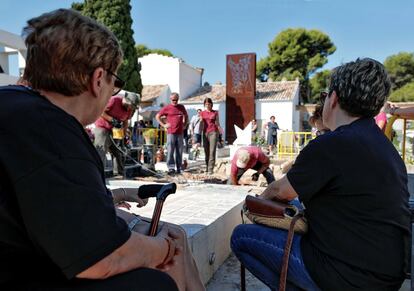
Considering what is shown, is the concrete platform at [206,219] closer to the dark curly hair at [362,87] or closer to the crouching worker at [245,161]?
the dark curly hair at [362,87]

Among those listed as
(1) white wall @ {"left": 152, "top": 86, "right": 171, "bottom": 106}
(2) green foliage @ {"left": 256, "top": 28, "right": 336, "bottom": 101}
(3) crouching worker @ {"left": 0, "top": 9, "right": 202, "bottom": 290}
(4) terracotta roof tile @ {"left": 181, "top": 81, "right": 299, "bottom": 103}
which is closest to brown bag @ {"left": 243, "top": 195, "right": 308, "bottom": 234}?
(3) crouching worker @ {"left": 0, "top": 9, "right": 202, "bottom": 290}

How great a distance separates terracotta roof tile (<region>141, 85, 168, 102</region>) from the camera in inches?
1193

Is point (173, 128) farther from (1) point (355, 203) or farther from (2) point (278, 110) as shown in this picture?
(2) point (278, 110)

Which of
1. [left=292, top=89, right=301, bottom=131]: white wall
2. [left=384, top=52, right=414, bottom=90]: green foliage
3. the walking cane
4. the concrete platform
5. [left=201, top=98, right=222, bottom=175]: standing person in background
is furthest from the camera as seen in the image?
[left=384, top=52, right=414, bottom=90]: green foliage

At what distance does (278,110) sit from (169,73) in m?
10.4

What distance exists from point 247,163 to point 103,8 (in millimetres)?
21220

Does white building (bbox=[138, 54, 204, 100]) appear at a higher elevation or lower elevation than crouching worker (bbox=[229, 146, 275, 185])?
higher

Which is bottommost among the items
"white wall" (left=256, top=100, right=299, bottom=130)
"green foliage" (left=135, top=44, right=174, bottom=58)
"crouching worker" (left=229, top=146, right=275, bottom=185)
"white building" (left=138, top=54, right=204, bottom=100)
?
"crouching worker" (left=229, top=146, right=275, bottom=185)

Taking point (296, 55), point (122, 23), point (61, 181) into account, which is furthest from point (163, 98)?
point (61, 181)

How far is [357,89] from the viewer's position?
171 centimetres

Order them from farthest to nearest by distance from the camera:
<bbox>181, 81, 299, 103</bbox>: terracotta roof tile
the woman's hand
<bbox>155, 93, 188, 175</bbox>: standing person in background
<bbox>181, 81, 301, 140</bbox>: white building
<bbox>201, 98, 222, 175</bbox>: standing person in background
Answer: <bbox>181, 81, 299, 103</bbox>: terracotta roof tile, <bbox>181, 81, 301, 140</bbox>: white building, <bbox>201, 98, 222, 175</bbox>: standing person in background, <bbox>155, 93, 188, 175</bbox>: standing person in background, the woman's hand

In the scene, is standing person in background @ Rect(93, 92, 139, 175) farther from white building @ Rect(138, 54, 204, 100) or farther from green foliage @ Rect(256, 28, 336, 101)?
green foliage @ Rect(256, 28, 336, 101)

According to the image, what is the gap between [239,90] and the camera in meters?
23.7

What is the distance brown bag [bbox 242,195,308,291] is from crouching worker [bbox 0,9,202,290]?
2.41ft
